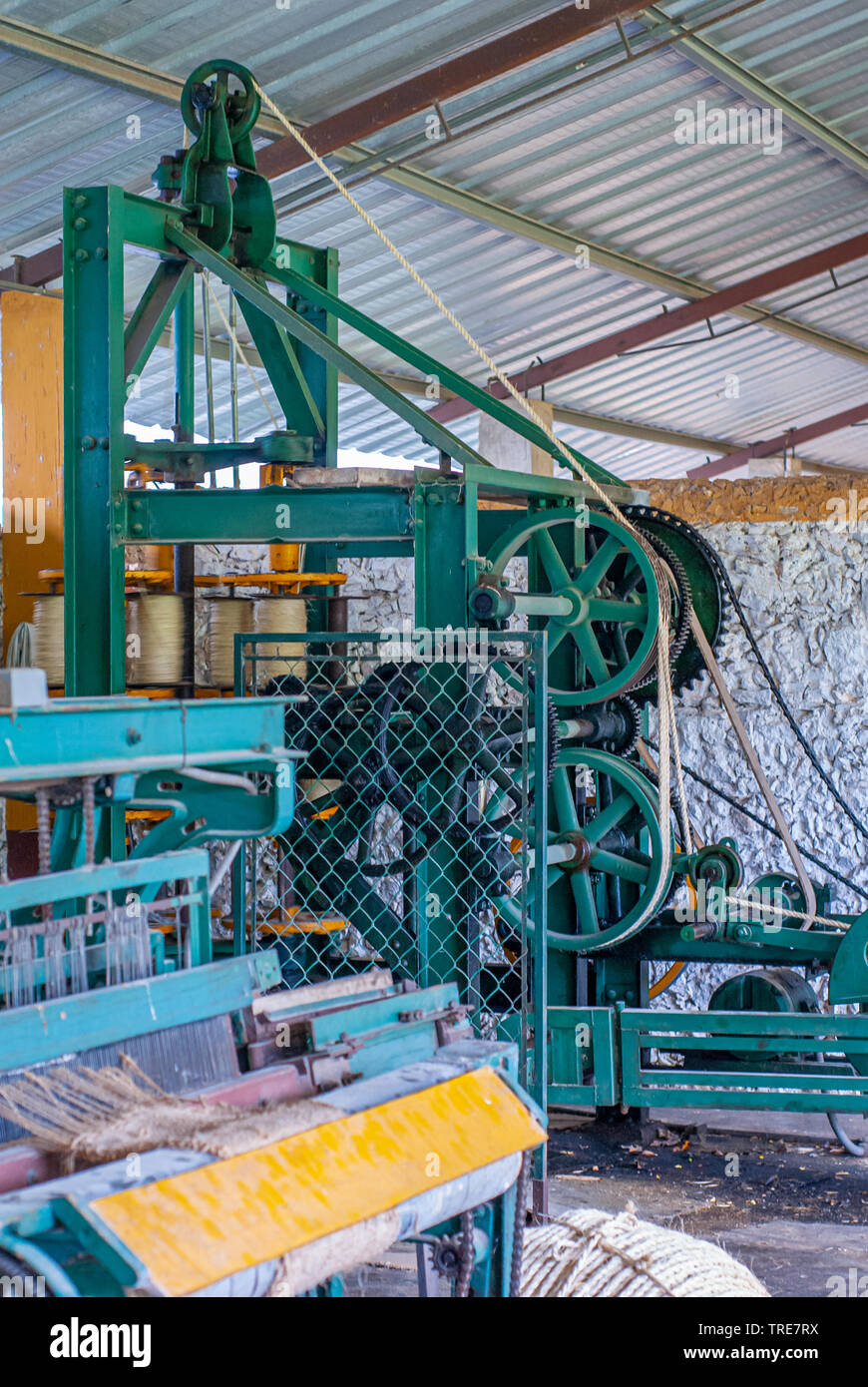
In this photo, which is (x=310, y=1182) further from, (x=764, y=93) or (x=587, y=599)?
(x=764, y=93)

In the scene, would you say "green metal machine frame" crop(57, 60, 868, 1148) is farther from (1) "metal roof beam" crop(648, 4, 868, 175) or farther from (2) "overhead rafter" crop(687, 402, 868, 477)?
(2) "overhead rafter" crop(687, 402, 868, 477)

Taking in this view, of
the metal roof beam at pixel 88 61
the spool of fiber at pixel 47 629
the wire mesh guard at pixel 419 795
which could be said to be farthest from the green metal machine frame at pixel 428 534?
the metal roof beam at pixel 88 61

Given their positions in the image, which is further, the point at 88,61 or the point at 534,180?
the point at 534,180

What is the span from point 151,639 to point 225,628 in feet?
1.64

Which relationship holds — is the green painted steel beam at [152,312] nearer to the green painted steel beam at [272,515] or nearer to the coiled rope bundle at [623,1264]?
the green painted steel beam at [272,515]

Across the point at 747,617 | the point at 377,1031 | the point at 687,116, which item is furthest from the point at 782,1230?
the point at 687,116

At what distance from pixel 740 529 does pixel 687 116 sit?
3083 millimetres

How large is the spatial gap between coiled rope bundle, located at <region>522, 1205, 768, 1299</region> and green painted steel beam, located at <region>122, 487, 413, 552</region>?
2454 millimetres

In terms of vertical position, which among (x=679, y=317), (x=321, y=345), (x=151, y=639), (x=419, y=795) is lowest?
(x=419, y=795)

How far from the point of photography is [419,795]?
5426 mm

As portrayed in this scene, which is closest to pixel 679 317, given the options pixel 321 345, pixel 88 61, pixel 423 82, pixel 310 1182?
pixel 423 82

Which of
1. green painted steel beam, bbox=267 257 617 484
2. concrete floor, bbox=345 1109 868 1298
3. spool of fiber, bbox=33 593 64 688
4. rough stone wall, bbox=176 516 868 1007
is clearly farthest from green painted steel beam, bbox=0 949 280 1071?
rough stone wall, bbox=176 516 868 1007

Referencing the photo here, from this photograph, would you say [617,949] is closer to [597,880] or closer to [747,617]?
[597,880]

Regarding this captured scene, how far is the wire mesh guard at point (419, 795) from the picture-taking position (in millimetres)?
5285
